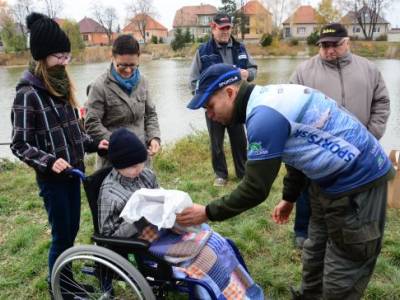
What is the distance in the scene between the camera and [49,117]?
2227 mm

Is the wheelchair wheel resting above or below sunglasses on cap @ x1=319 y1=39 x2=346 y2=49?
below

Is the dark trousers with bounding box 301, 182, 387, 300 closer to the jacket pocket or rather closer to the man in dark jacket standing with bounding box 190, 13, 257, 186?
the jacket pocket

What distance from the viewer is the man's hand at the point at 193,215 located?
6.49ft

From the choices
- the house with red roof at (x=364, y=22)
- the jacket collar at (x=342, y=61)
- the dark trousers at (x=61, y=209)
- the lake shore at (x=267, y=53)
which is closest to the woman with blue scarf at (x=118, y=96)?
the dark trousers at (x=61, y=209)

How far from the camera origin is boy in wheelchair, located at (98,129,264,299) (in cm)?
215

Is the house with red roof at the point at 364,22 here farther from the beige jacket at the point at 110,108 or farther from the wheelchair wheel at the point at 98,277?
the wheelchair wheel at the point at 98,277

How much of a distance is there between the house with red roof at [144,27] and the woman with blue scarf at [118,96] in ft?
192

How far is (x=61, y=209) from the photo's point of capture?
94.1 inches

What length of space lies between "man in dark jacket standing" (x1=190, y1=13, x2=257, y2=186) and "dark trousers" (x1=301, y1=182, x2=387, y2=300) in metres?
2.26

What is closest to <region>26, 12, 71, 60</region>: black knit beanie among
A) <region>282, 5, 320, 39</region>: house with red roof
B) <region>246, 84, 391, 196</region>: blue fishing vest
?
<region>246, 84, 391, 196</region>: blue fishing vest

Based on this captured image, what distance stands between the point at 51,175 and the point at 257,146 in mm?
1244

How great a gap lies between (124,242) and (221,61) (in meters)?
2.64

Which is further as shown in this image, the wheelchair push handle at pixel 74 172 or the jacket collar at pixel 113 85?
the jacket collar at pixel 113 85

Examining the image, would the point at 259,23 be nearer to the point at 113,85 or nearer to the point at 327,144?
the point at 113,85
